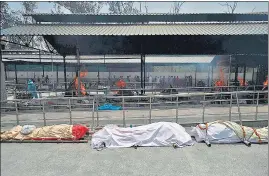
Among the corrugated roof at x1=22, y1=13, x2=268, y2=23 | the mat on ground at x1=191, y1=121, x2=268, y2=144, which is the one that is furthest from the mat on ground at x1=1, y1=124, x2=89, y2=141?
the corrugated roof at x1=22, y1=13, x2=268, y2=23

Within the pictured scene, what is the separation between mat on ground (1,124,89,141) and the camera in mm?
4934

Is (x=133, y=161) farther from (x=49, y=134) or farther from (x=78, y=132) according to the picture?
(x=49, y=134)

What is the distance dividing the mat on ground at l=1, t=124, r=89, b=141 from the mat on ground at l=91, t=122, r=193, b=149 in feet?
1.61

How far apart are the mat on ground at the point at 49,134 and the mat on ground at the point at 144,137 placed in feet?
1.61

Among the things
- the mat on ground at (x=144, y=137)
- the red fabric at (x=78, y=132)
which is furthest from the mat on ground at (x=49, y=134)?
the mat on ground at (x=144, y=137)

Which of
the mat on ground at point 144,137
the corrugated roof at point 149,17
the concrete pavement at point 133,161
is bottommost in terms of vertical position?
the concrete pavement at point 133,161

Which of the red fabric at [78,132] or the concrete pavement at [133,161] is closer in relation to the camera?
the concrete pavement at [133,161]

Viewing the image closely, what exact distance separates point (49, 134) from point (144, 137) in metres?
2.24

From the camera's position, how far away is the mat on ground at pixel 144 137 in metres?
4.68

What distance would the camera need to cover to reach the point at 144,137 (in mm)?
4801

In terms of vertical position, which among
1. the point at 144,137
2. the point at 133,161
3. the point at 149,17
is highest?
the point at 149,17

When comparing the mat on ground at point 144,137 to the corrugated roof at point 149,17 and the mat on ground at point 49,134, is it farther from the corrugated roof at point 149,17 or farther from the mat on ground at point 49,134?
the corrugated roof at point 149,17

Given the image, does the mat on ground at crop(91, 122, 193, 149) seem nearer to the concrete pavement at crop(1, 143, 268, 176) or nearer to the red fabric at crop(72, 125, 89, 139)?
the concrete pavement at crop(1, 143, 268, 176)

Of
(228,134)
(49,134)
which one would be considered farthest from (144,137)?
(49,134)
